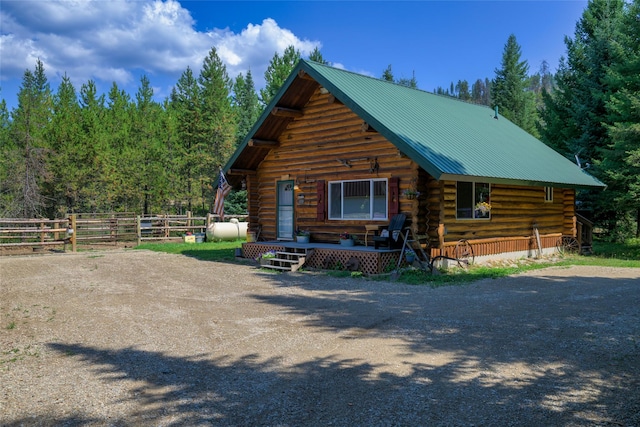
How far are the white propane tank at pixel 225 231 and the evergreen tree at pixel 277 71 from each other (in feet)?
52.7

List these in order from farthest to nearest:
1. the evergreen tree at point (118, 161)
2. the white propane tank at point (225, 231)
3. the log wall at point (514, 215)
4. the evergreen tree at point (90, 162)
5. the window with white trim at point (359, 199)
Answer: the evergreen tree at point (118, 161) → the evergreen tree at point (90, 162) → the white propane tank at point (225, 231) → the window with white trim at point (359, 199) → the log wall at point (514, 215)

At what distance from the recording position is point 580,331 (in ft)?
22.7

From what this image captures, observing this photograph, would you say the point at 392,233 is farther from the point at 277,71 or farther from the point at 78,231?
the point at 277,71

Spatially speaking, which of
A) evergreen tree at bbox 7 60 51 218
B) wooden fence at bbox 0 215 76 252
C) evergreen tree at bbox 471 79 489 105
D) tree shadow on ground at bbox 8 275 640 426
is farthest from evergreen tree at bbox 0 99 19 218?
evergreen tree at bbox 471 79 489 105

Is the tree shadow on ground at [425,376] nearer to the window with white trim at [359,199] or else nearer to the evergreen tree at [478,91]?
the window with white trim at [359,199]

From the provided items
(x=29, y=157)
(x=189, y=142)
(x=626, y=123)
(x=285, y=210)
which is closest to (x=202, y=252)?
(x=285, y=210)

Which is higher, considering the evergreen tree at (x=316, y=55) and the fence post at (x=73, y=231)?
the evergreen tree at (x=316, y=55)

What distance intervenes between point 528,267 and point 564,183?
12.5 feet

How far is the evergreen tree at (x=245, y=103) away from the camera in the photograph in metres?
42.1

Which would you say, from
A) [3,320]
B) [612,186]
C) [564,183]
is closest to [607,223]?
[612,186]

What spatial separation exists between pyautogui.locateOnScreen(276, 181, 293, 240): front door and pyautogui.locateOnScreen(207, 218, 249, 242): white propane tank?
9051mm

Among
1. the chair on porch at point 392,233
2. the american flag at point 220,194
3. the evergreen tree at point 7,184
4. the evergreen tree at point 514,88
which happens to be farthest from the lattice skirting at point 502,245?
the evergreen tree at point 514,88

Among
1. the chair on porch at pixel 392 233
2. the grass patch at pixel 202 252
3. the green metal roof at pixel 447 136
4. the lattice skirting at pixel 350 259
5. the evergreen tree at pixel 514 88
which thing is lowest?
the grass patch at pixel 202 252

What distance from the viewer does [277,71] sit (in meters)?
39.8
